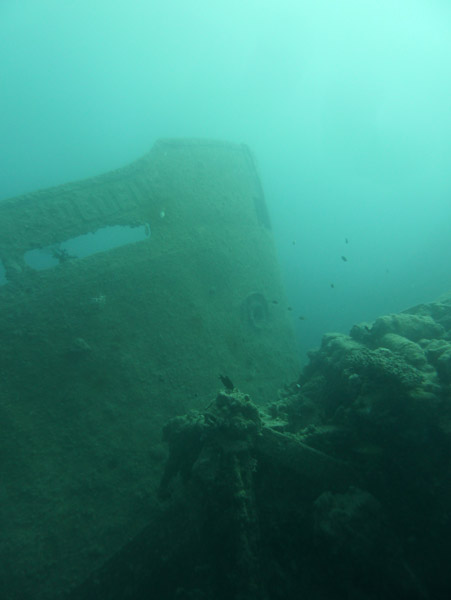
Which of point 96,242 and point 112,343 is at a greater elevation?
point 96,242

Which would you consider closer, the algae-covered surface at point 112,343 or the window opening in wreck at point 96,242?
the algae-covered surface at point 112,343

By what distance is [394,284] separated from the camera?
75.4ft

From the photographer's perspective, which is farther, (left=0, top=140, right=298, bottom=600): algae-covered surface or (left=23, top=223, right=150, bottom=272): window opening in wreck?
(left=23, top=223, right=150, bottom=272): window opening in wreck

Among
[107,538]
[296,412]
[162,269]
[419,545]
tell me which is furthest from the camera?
[162,269]

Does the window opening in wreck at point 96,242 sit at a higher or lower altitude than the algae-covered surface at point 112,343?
higher

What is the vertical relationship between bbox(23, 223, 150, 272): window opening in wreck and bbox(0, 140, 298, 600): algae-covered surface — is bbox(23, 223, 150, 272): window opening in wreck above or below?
above

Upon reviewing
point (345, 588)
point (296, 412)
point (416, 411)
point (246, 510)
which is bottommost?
point (345, 588)

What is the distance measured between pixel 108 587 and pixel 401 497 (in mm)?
3298

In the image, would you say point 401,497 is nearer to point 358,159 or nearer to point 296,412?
point 296,412

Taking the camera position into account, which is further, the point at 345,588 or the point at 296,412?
the point at 296,412

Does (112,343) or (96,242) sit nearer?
(112,343)

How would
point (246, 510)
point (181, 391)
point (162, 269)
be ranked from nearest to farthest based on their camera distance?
point (246, 510), point (181, 391), point (162, 269)

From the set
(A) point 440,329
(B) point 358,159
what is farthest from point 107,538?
(B) point 358,159

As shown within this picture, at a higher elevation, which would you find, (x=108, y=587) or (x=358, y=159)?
(x=358, y=159)
